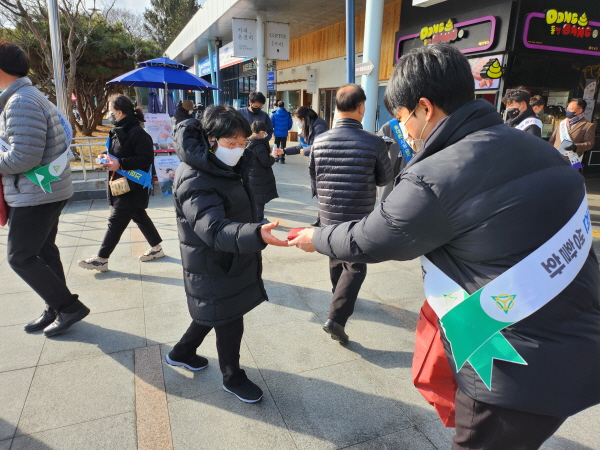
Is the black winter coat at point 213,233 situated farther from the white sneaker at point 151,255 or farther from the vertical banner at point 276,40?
the vertical banner at point 276,40

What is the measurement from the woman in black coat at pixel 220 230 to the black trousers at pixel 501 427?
37.9 inches

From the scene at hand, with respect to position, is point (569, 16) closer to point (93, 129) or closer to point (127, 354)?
point (127, 354)

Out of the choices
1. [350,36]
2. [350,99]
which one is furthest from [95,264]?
[350,36]

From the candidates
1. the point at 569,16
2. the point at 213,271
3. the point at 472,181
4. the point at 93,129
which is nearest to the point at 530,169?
the point at 472,181

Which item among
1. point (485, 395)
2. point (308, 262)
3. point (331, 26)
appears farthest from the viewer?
point (331, 26)

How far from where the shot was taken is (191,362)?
8.40 feet

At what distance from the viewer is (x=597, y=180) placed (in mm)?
9969

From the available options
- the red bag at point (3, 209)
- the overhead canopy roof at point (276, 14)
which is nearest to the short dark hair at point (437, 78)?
the red bag at point (3, 209)

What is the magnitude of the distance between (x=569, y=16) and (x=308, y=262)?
27.7 feet

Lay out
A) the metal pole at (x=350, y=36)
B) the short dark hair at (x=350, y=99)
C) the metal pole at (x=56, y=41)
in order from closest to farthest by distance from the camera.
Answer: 1. the short dark hair at (x=350, y=99)
2. the metal pole at (x=350, y=36)
3. the metal pole at (x=56, y=41)

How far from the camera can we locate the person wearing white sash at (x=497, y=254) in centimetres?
110

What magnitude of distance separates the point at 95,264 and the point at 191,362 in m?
2.10

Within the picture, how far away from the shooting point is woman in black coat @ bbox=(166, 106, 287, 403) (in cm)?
181

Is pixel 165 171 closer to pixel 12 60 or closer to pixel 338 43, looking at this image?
pixel 12 60
